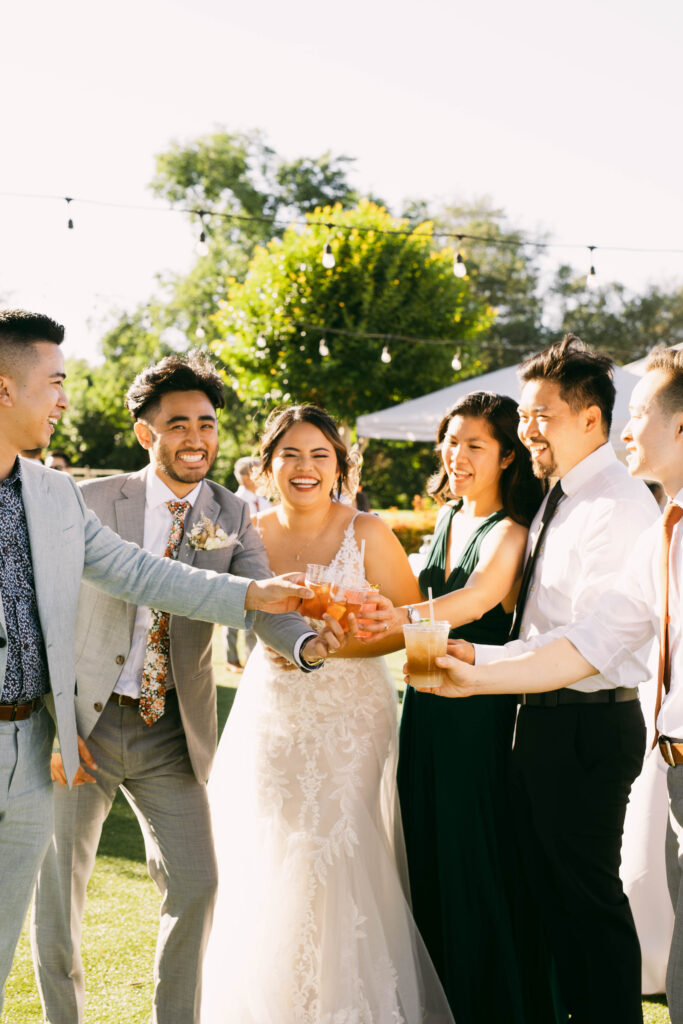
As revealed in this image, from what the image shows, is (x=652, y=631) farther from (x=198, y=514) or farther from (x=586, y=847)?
(x=198, y=514)

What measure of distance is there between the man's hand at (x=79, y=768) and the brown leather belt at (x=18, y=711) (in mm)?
392

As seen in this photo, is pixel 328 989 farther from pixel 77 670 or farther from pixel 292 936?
pixel 77 670

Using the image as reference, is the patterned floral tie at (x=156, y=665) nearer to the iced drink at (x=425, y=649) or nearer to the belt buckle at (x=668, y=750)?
the iced drink at (x=425, y=649)

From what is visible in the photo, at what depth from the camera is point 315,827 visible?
11.4 ft

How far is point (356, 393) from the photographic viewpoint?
23875mm

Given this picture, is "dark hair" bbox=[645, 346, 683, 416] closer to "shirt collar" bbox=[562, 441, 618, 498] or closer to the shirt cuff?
"shirt collar" bbox=[562, 441, 618, 498]

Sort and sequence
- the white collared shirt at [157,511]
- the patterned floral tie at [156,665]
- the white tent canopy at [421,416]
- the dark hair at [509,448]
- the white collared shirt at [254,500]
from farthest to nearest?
the white tent canopy at [421,416] → the white collared shirt at [254,500] → the dark hair at [509,448] → the white collared shirt at [157,511] → the patterned floral tie at [156,665]

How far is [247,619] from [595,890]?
4.73ft

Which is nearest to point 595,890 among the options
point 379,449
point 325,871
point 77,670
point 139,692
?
point 325,871

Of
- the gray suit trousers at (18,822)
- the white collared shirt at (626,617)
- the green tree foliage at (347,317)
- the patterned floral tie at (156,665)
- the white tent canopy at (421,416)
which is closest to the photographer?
the gray suit trousers at (18,822)

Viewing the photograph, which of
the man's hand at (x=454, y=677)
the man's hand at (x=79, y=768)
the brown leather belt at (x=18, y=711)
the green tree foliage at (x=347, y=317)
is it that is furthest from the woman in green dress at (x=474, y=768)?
the green tree foliage at (x=347, y=317)

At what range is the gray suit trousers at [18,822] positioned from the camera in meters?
2.50

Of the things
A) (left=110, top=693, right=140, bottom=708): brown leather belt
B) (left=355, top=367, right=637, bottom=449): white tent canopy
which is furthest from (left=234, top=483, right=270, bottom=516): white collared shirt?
(left=110, top=693, right=140, bottom=708): brown leather belt

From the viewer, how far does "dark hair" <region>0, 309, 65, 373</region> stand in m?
2.62
